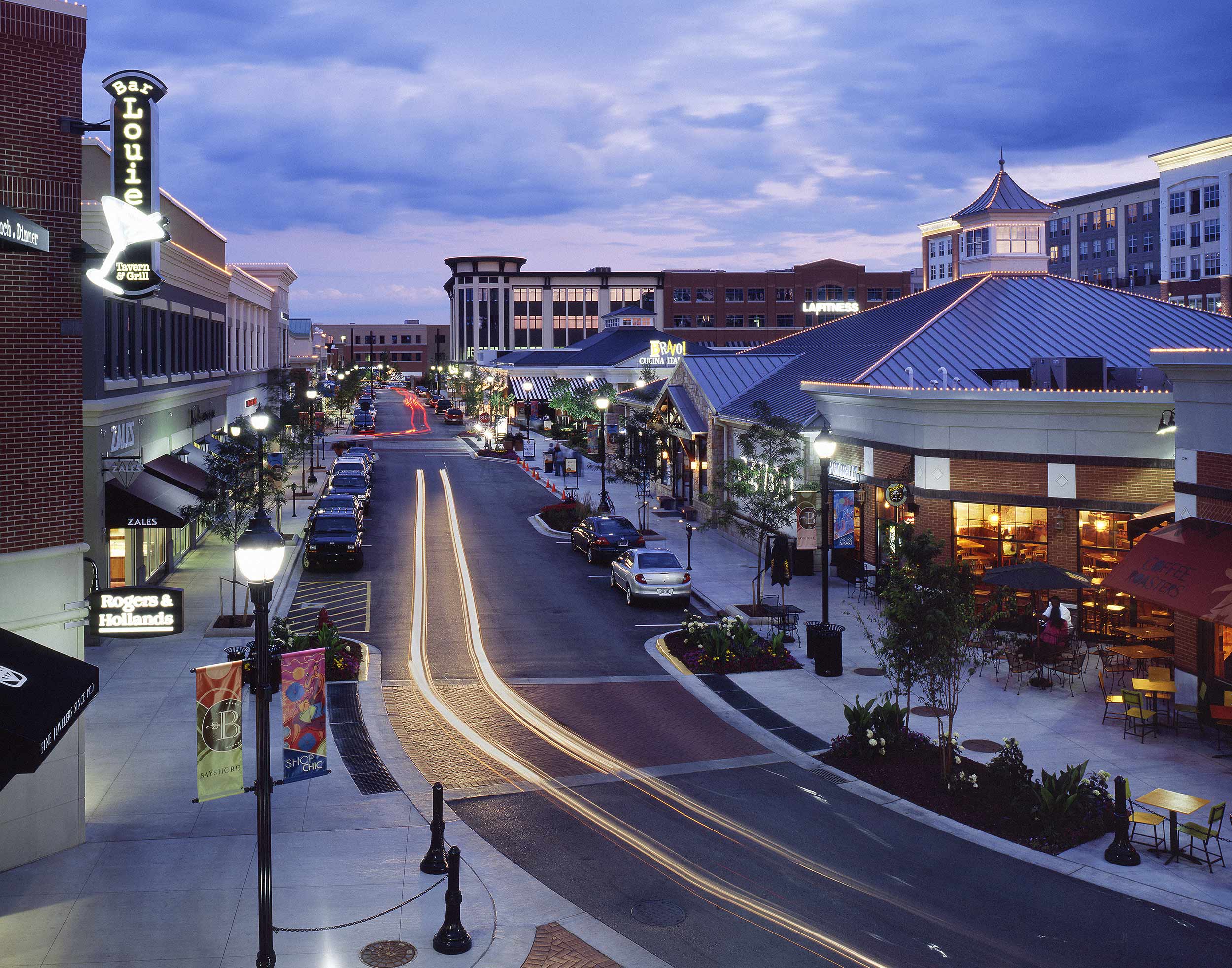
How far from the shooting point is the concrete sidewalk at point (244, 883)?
1201 centimetres

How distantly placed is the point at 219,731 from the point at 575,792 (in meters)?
5.46

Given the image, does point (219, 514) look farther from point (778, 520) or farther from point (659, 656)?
point (778, 520)

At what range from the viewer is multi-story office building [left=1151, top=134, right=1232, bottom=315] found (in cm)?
8100

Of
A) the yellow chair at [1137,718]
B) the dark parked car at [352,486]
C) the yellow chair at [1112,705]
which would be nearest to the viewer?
the yellow chair at [1137,718]

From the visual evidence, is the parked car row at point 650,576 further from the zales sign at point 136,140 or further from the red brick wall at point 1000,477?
the zales sign at point 136,140

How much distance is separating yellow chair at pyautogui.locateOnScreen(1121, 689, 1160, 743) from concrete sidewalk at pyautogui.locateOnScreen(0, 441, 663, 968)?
1146cm

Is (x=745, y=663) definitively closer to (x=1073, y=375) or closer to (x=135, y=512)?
(x=1073, y=375)

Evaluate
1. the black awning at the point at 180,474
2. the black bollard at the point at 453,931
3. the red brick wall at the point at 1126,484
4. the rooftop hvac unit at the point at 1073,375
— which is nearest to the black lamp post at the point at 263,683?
the black bollard at the point at 453,931

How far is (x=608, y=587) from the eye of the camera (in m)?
34.8

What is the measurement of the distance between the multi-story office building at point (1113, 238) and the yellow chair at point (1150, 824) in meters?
101

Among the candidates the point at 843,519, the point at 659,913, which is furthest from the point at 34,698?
the point at 843,519

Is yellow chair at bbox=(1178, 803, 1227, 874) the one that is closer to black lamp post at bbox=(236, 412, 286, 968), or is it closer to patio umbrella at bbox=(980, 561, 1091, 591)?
patio umbrella at bbox=(980, 561, 1091, 591)

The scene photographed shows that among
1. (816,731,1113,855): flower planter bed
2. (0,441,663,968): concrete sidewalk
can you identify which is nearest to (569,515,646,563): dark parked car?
(0,441,663,968): concrete sidewalk

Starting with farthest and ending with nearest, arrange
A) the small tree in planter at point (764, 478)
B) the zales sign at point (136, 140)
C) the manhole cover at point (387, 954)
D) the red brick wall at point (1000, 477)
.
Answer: the small tree in planter at point (764, 478)
the red brick wall at point (1000, 477)
the zales sign at point (136, 140)
the manhole cover at point (387, 954)
